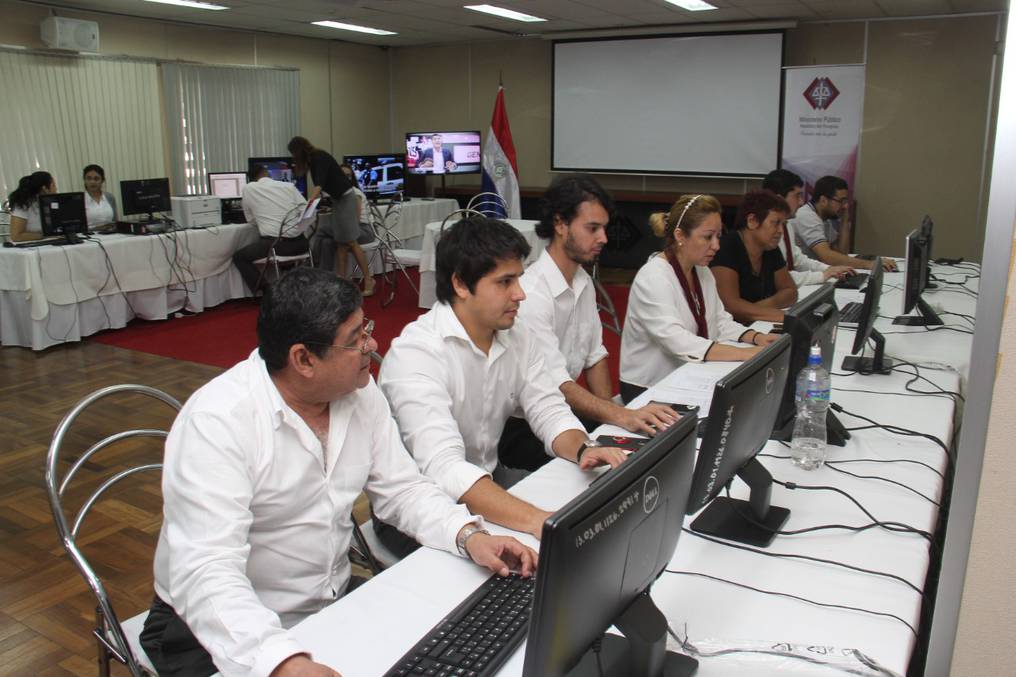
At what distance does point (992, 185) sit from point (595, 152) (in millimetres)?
8245

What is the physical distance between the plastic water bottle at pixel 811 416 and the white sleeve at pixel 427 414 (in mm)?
861

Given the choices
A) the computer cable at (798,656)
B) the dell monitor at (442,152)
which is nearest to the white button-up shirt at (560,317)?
the computer cable at (798,656)

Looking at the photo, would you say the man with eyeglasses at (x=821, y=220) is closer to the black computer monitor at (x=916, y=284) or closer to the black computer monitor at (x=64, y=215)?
the black computer monitor at (x=916, y=284)

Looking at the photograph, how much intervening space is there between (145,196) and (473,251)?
526 centimetres

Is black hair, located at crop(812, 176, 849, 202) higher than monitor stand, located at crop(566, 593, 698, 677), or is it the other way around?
black hair, located at crop(812, 176, 849, 202)

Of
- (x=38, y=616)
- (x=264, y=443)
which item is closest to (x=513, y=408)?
(x=264, y=443)

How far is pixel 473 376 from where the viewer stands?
2.17m

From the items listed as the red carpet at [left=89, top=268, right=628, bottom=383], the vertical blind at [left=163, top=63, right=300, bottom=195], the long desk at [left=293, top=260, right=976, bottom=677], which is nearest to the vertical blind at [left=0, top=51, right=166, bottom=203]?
the vertical blind at [left=163, top=63, right=300, bottom=195]

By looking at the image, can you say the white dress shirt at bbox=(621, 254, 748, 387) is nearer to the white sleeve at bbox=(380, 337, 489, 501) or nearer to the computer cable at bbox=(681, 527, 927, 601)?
the white sleeve at bbox=(380, 337, 489, 501)

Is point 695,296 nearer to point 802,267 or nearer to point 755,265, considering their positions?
point 755,265

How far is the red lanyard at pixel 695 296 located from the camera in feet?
10.1

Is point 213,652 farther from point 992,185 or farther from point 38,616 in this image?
point 38,616

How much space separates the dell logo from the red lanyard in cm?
200

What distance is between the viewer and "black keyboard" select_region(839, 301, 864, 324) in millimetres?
3672
